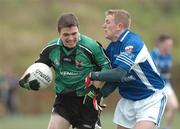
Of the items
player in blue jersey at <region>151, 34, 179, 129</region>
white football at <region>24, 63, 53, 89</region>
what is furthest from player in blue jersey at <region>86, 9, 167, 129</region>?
player in blue jersey at <region>151, 34, 179, 129</region>

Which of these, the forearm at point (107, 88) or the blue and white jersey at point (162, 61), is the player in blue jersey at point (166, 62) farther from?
the forearm at point (107, 88)

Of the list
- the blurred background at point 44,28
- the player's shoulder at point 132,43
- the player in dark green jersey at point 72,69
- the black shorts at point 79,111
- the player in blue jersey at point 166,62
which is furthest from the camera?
the blurred background at point 44,28

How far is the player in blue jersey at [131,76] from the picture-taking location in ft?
30.0

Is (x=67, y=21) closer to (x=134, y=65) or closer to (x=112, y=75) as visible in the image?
(x=112, y=75)

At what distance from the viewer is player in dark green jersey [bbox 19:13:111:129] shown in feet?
30.8

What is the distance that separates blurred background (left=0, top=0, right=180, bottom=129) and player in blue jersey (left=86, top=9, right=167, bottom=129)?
15474 mm

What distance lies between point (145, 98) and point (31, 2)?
2357 centimetres

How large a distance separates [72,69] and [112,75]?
0.63 metres

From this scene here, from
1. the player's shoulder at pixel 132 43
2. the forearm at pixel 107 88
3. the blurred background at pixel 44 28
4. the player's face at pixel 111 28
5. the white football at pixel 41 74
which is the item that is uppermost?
the player's face at pixel 111 28

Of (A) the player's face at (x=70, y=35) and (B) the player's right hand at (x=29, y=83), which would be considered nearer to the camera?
(A) the player's face at (x=70, y=35)

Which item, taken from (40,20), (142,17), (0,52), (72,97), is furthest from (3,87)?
(72,97)

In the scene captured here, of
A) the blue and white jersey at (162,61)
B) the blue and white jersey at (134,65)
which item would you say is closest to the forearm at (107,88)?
the blue and white jersey at (134,65)

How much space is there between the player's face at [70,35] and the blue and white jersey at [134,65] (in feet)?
1.68

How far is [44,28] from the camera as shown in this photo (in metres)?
30.4
